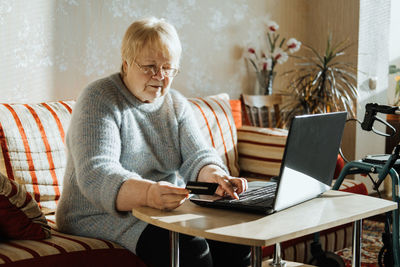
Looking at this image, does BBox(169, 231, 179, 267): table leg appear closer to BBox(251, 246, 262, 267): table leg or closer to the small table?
the small table

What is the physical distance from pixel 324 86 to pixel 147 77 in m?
2.21

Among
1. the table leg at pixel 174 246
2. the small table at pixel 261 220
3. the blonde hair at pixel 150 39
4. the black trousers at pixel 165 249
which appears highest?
the blonde hair at pixel 150 39

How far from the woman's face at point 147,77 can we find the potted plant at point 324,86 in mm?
2042

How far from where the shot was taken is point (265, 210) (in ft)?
4.16

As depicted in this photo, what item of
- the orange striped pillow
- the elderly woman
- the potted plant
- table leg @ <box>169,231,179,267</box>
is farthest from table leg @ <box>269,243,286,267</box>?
the potted plant

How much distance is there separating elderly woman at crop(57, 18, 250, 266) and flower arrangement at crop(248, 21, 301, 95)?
176 cm

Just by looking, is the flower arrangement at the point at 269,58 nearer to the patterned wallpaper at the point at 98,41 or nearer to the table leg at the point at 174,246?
the patterned wallpaper at the point at 98,41

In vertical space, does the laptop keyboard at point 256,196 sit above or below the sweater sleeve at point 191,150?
below

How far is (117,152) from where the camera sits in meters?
1.58

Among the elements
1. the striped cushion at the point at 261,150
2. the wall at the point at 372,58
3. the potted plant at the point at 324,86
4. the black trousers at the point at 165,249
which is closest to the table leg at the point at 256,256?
the black trousers at the point at 165,249

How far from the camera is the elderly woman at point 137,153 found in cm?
148

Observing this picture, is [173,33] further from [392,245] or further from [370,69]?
[370,69]

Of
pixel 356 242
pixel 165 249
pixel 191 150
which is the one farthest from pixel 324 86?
pixel 165 249

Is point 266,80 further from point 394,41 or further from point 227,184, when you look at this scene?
point 227,184
